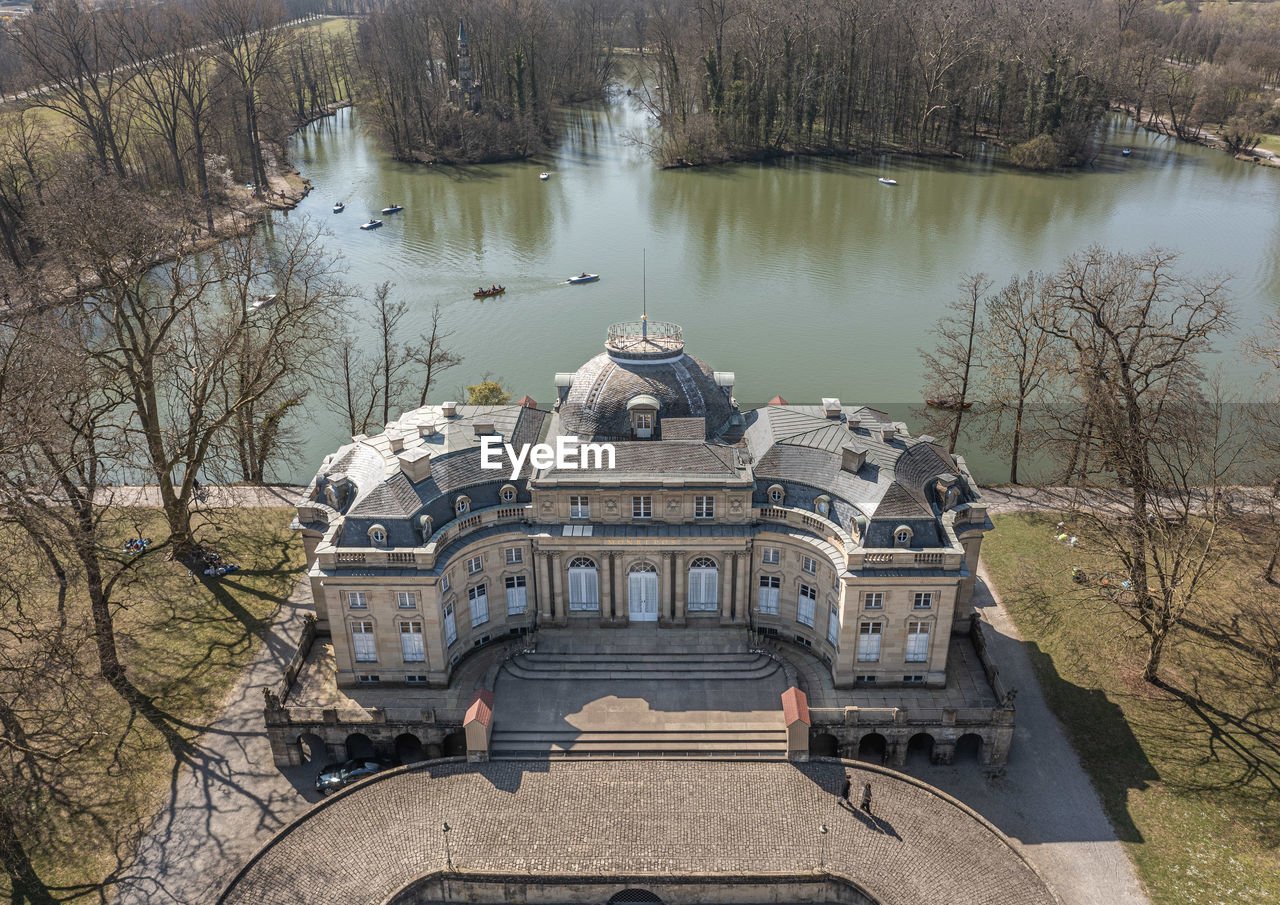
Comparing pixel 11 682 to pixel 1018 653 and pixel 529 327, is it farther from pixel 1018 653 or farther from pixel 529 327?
pixel 529 327

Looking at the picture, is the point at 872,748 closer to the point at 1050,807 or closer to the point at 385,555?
the point at 1050,807

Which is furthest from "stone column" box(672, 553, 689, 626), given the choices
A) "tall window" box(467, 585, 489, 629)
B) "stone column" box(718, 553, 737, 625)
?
"tall window" box(467, 585, 489, 629)

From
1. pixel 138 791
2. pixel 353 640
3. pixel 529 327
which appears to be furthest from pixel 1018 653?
pixel 529 327

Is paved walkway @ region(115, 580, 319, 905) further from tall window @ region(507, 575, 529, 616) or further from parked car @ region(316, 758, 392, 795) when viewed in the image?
tall window @ region(507, 575, 529, 616)

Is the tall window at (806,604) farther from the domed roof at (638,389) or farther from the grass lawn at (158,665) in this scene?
the grass lawn at (158,665)

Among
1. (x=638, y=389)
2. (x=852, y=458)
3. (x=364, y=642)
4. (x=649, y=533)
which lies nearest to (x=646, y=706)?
(x=649, y=533)

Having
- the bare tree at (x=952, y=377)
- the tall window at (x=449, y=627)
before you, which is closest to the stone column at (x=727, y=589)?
the tall window at (x=449, y=627)

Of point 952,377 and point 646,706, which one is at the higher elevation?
point 952,377
